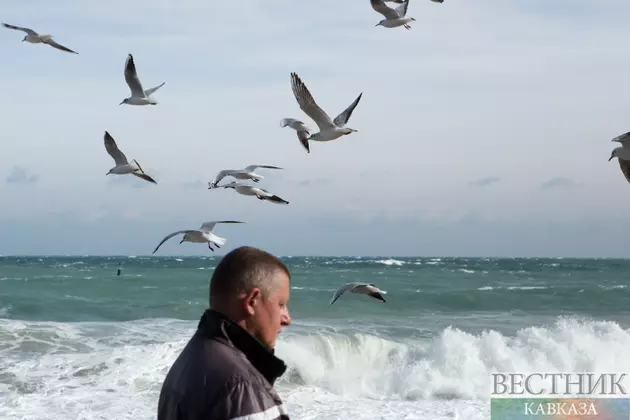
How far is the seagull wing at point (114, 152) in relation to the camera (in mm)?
8227

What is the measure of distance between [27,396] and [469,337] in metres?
7.88

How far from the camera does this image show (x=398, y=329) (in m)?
19.0

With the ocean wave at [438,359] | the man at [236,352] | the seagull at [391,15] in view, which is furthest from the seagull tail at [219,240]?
the ocean wave at [438,359]

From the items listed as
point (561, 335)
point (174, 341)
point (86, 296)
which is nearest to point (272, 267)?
point (174, 341)

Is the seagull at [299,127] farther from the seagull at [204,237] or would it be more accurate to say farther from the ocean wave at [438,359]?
the ocean wave at [438,359]

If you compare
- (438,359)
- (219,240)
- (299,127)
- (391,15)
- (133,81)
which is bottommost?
(438,359)

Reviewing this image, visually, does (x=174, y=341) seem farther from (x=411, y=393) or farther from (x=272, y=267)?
(x=272, y=267)

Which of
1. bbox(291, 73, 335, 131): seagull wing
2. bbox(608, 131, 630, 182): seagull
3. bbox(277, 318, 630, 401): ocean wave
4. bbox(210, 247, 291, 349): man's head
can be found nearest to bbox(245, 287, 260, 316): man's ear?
bbox(210, 247, 291, 349): man's head

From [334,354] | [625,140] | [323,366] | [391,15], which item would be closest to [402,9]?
[391,15]

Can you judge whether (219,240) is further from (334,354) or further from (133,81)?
(334,354)

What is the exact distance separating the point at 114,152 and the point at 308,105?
1.99m

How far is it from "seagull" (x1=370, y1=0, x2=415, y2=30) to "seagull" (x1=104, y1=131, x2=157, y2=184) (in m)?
2.51

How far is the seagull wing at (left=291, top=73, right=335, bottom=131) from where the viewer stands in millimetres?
7086

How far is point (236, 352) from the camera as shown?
7.09ft
